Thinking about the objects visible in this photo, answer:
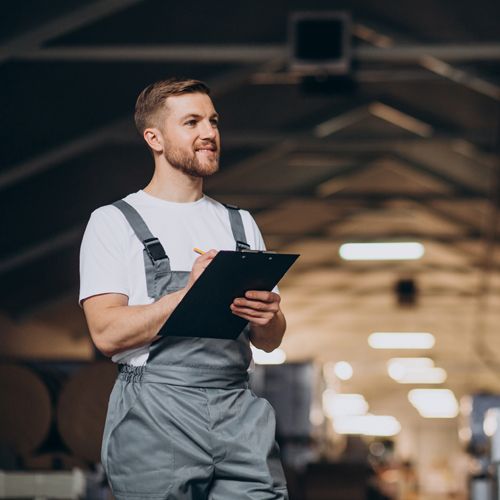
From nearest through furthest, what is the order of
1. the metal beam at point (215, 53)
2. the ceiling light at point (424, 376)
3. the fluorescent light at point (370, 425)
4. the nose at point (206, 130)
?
1. the nose at point (206, 130)
2. the metal beam at point (215, 53)
3. the ceiling light at point (424, 376)
4. the fluorescent light at point (370, 425)

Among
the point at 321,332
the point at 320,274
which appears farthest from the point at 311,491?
the point at 321,332

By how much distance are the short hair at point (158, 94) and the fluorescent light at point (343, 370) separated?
25.5 metres

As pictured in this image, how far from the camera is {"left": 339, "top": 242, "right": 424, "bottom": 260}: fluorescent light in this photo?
17.8 m

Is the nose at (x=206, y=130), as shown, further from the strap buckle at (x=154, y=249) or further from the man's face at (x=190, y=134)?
the strap buckle at (x=154, y=249)

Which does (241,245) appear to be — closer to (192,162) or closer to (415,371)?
(192,162)

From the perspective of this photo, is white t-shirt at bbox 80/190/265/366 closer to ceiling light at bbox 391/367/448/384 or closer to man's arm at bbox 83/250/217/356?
man's arm at bbox 83/250/217/356

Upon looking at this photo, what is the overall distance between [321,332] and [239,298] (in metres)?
22.0

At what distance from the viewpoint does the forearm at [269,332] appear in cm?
249

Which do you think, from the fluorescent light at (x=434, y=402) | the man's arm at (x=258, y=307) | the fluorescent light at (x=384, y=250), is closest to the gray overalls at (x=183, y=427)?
the man's arm at (x=258, y=307)

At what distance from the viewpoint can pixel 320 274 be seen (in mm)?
19672

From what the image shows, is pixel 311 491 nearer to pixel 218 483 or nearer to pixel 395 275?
pixel 218 483

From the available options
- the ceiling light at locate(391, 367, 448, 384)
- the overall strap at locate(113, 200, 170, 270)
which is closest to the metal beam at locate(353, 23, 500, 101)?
the overall strap at locate(113, 200, 170, 270)

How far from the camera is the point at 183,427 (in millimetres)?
2322

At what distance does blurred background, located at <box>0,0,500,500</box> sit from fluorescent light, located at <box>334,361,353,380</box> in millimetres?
7202
